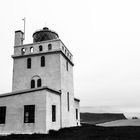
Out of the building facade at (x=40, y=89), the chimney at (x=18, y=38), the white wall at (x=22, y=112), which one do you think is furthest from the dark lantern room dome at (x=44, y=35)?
the white wall at (x=22, y=112)

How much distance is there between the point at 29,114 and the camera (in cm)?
2088

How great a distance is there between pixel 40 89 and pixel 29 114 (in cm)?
261

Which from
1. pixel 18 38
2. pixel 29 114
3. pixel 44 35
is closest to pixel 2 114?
pixel 29 114

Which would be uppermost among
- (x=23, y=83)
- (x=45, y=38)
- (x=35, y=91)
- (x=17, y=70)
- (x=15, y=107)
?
(x=45, y=38)

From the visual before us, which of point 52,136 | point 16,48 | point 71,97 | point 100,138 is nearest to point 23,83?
point 16,48

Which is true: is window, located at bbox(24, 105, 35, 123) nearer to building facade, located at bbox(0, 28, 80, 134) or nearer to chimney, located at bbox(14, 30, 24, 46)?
building facade, located at bbox(0, 28, 80, 134)

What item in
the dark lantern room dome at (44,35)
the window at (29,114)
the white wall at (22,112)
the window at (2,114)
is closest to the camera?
the white wall at (22,112)

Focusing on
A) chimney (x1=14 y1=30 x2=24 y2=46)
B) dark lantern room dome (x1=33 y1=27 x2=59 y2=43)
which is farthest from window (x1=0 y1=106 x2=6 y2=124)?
dark lantern room dome (x1=33 y1=27 x2=59 y2=43)

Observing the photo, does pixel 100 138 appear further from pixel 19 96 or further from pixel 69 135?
pixel 19 96

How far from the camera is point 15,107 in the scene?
21.5 meters

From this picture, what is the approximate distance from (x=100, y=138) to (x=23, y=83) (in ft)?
43.2

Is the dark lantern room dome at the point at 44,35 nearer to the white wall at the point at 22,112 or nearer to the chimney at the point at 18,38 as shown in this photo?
the chimney at the point at 18,38

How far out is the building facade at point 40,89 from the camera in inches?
818

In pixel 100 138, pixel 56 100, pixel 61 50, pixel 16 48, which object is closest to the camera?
pixel 100 138
